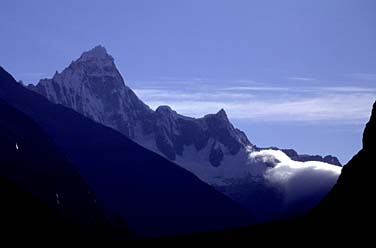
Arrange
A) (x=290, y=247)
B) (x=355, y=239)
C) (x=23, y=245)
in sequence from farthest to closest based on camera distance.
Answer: (x=23, y=245) < (x=290, y=247) < (x=355, y=239)

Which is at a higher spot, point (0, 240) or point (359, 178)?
point (359, 178)

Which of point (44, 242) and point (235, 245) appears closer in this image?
point (235, 245)

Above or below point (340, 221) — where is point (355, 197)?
above

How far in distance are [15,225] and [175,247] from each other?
22460 mm

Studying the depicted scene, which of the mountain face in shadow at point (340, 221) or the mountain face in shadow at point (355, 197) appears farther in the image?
the mountain face in shadow at point (355, 197)

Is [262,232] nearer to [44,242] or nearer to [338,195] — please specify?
[338,195]

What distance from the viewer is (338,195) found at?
96.2 meters

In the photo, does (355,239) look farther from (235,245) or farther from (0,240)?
(0,240)

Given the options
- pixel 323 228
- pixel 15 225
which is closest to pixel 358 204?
pixel 323 228

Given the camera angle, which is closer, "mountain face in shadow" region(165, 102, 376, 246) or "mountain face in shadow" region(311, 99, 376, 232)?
"mountain face in shadow" region(165, 102, 376, 246)

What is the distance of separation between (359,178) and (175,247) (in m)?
26.1

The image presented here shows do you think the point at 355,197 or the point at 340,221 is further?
the point at 355,197

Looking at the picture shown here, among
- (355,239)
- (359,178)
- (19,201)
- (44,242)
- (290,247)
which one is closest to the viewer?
(355,239)

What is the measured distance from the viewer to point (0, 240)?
99688 millimetres
